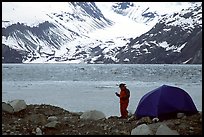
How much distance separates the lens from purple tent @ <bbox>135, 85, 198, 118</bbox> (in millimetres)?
14562

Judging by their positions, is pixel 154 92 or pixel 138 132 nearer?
pixel 138 132

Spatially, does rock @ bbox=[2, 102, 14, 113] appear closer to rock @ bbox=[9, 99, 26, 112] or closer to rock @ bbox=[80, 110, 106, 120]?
rock @ bbox=[9, 99, 26, 112]

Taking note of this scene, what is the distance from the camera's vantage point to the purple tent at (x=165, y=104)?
14.6 meters

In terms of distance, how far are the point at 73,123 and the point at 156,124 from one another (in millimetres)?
2648

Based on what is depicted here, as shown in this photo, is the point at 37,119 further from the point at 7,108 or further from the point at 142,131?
the point at 142,131

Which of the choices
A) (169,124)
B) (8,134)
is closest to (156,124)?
(169,124)

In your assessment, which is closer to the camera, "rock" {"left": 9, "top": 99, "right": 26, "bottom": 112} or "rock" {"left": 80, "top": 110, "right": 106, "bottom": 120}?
"rock" {"left": 80, "top": 110, "right": 106, "bottom": 120}

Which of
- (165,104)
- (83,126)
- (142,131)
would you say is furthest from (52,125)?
(165,104)

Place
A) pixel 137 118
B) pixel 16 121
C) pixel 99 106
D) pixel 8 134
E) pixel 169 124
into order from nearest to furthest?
1. pixel 8 134
2. pixel 169 124
3. pixel 16 121
4. pixel 137 118
5. pixel 99 106

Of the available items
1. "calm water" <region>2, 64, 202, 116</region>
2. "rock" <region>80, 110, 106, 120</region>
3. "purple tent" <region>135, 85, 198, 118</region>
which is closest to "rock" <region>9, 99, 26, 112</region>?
"rock" <region>80, 110, 106, 120</region>

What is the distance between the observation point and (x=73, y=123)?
13984 mm

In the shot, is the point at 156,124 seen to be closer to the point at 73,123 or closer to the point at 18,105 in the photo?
the point at 73,123

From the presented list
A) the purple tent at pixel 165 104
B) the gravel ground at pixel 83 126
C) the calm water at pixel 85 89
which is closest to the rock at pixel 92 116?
the gravel ground at pixel 83 126

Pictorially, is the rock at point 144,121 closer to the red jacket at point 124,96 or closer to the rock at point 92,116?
the rock at point 92,116
